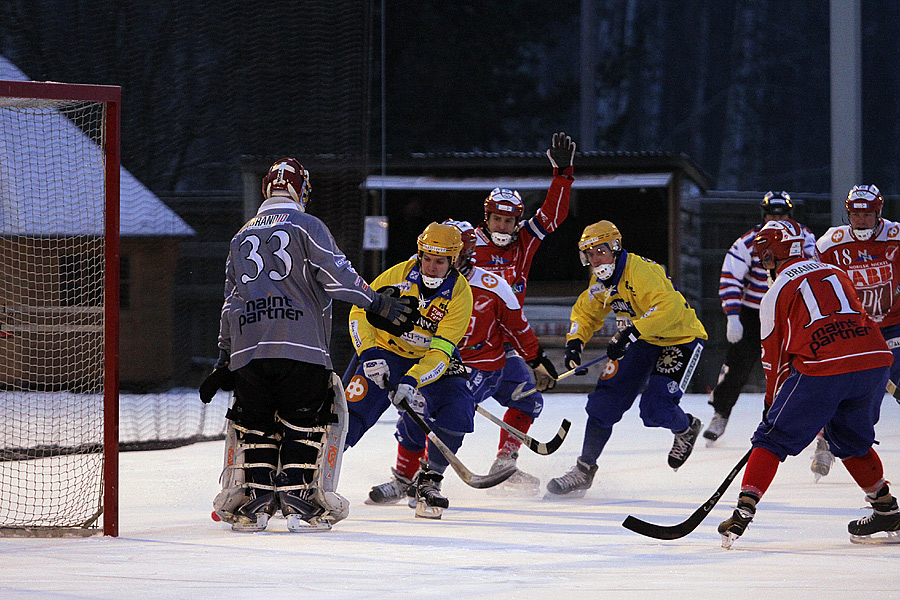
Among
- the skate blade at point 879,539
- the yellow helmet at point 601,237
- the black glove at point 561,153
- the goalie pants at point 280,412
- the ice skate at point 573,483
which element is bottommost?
the ice skate at point 573,483

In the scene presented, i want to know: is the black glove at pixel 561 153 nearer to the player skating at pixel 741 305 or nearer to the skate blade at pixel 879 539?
the player skating at pixel 741 305

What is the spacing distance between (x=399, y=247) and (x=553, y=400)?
1.92 metres

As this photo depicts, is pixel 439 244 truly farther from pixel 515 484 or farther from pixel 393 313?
pixel 515 484

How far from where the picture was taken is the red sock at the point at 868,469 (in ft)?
11.7

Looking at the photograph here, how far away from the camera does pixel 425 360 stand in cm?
427

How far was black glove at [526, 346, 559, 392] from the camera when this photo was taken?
4906 millimetres

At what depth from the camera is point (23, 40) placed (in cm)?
704

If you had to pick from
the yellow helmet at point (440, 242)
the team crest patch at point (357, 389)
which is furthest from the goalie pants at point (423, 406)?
the yellow helmet at point (440, 242)

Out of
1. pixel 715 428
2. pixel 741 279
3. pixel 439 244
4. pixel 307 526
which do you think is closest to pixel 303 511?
pixel 307 526

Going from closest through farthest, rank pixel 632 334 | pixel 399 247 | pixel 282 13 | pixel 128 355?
pixel 632 334 < pixel 282 13 < pixel 128 355 < pixel 399 247

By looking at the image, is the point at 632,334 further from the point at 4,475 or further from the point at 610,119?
the point at 610,119

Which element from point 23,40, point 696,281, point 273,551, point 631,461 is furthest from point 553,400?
point 273,551

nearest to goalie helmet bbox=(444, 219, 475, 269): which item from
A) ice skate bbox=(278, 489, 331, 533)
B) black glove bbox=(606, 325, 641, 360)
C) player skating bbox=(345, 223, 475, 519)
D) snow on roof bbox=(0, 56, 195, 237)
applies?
player skating bbox=(345, 223, 475, 519)

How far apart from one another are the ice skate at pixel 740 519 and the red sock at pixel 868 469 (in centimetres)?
44
